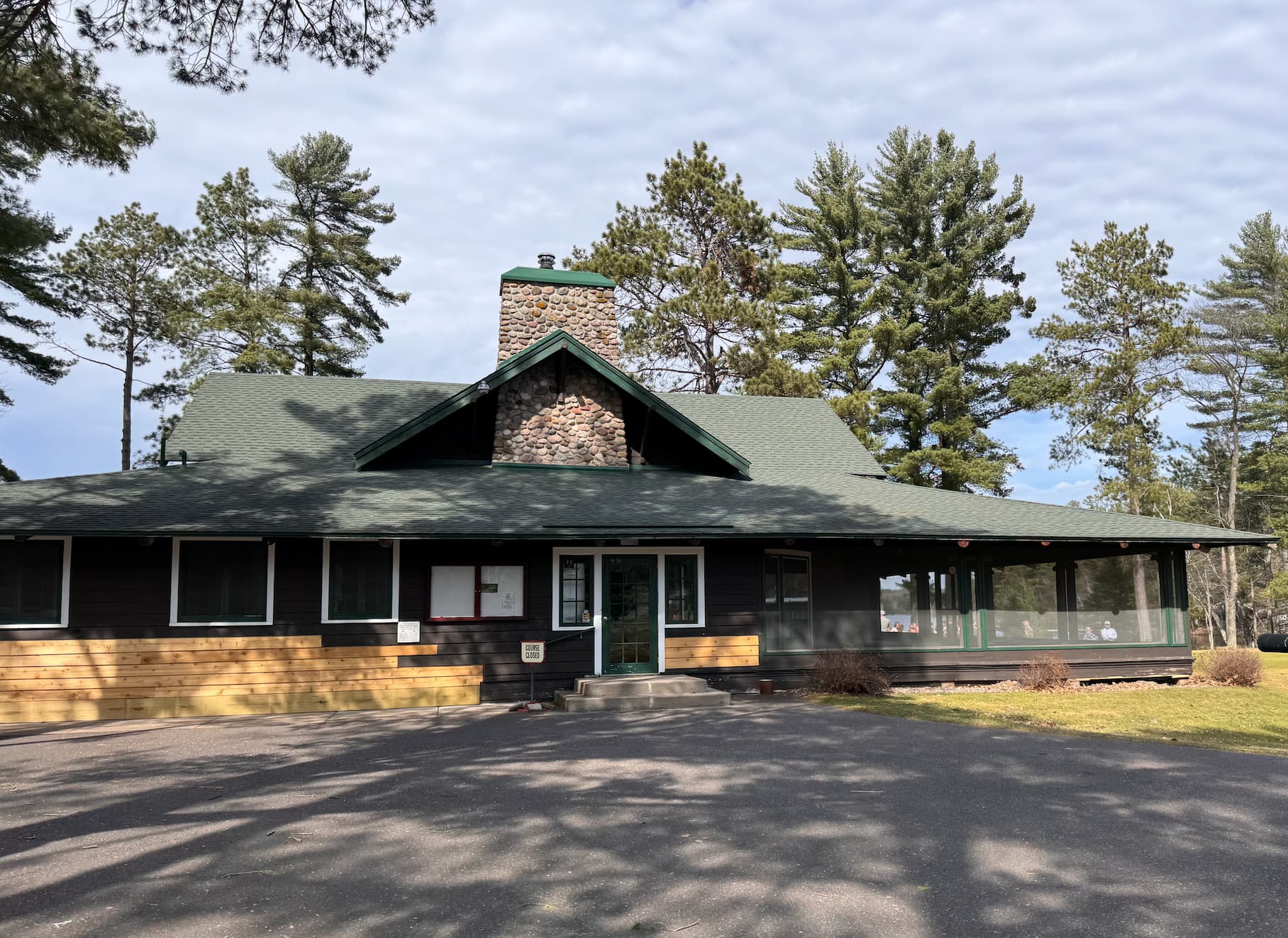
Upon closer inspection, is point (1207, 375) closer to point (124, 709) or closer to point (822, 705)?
point (822, 705)

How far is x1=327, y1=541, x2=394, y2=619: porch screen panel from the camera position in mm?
13844

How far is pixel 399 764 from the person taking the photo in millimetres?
8805

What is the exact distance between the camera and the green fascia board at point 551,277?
18.5m

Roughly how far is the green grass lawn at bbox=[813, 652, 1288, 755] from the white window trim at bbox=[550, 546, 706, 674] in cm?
254

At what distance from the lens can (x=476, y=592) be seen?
562 inches

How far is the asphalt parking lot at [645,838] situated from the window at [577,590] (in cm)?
445

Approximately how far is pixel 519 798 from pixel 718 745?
308cm

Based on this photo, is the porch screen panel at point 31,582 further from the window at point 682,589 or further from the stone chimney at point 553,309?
the window at point 682,589

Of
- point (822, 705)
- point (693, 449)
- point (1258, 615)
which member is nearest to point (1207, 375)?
point (1258, 615)

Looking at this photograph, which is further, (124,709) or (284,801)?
(124,709)

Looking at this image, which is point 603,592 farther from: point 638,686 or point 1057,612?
point 1057,612

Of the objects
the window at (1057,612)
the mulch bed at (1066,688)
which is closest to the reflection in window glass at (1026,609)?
the window at (1057,612)

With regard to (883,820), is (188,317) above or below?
above

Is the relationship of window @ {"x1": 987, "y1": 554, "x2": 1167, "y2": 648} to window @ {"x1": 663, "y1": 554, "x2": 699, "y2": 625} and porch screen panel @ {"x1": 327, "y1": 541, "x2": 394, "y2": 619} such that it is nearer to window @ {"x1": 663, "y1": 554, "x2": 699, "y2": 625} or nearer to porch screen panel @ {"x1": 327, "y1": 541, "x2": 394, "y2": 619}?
window @ {"x1": 663, "y1": 554, "x2": 699, "y2": 625}
